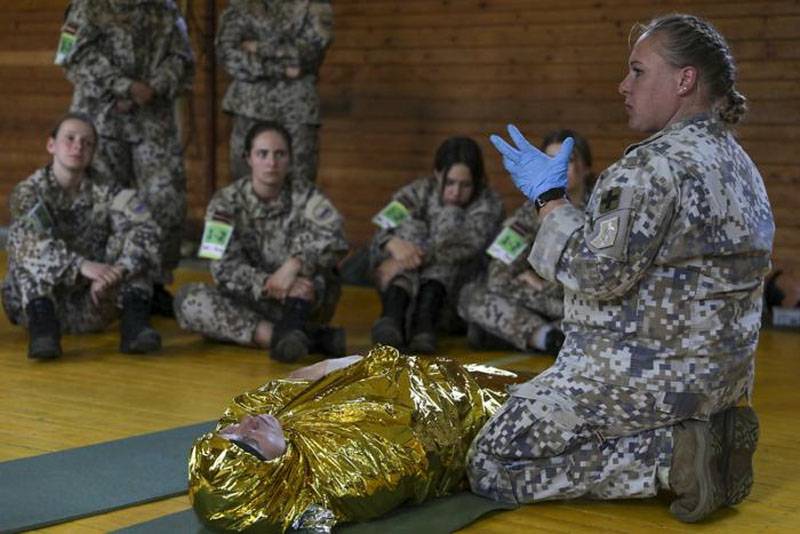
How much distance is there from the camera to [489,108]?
25.6 ft

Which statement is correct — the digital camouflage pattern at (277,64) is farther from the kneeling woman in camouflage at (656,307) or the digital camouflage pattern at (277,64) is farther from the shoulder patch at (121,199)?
the kneeling woman in camouflage at (656,307)

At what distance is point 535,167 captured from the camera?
10.3 feet

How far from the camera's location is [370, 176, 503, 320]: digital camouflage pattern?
5.94 meters

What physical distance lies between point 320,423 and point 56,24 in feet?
23.8

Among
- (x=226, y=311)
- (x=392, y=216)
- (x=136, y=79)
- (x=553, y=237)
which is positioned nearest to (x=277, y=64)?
(x=136, y=79)

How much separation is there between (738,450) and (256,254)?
9.77 feet

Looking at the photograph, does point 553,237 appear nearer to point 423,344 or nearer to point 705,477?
point 705,477

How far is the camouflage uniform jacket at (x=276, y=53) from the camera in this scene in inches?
265

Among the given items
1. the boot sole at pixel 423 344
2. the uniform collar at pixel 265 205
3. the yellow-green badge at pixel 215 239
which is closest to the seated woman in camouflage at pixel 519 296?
the boot sole at pixel 423 344

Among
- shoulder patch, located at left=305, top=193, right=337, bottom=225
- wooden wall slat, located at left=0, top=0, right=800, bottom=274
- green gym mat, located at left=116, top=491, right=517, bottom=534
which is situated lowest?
green gym mat, located at left=116, top=491, right=517, bottom=534

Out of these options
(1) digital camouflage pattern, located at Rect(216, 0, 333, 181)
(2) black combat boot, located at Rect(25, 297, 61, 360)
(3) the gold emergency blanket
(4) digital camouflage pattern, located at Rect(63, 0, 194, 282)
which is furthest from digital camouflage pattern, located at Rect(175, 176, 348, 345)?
(3) the gold emergency blanket

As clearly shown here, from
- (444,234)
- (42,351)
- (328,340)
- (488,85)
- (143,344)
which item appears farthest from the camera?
(488,85)

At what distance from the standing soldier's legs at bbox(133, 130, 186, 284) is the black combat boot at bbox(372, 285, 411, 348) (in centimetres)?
131

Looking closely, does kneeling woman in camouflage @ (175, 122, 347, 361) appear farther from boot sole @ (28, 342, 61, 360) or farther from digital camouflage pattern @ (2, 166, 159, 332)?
boot sole @ (28, 342, 61, 360)
